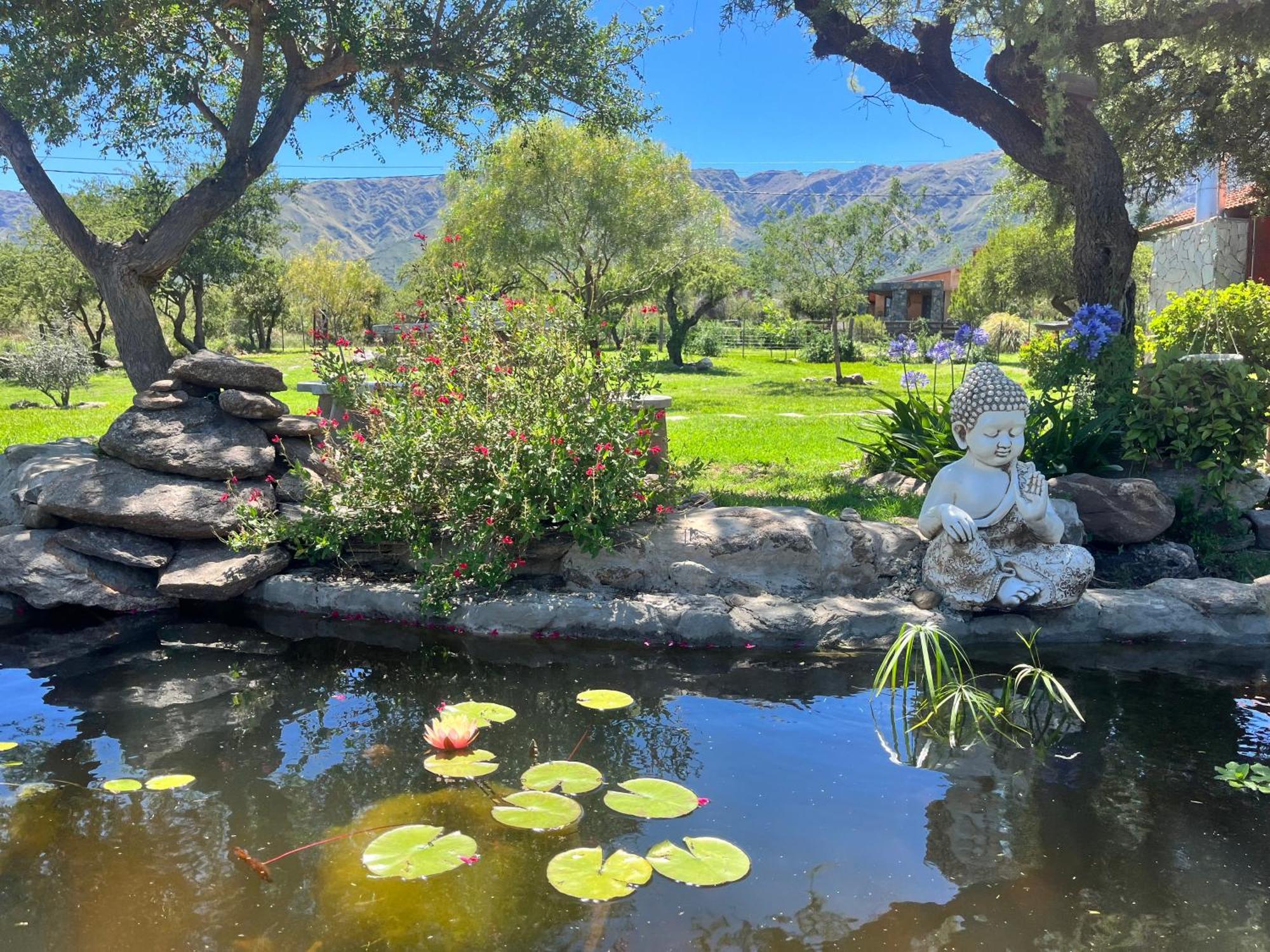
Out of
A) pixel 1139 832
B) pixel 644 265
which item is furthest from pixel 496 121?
pixel 644 265

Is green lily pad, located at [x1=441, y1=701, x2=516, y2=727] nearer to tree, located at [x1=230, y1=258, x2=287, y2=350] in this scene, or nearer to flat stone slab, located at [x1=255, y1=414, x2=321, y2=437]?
flat stone slab, located at [x1=255, y1=414, x2=321, y2=437]

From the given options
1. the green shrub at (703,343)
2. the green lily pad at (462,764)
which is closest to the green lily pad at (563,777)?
the green lily pad at (462,764)

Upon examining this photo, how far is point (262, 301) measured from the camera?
38906 millimetres

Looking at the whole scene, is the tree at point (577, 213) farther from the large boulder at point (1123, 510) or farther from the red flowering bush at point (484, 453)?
the large boulder at point (1123, 510)

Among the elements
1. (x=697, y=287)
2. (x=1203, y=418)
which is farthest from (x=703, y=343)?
(x=1203, y=418)

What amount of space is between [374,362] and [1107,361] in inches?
233

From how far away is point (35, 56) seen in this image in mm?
8172

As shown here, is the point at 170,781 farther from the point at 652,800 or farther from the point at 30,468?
the point at 30,468

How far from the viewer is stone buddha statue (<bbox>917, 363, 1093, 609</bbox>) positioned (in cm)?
511

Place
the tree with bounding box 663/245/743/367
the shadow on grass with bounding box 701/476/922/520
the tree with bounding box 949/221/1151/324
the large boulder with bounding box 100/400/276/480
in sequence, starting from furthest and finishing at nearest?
1. the tree with bounding box 949/221/1151/324
2. the tree with bounding box 663/245/743/367
3. the shadow on grass with bounding box 701/476/922/520
4. the large boulder with bounding box 100/400/276/480

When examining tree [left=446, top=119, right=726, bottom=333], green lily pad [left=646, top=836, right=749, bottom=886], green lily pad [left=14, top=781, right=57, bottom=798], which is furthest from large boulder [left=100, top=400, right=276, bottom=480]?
tree [left=446, top=119, right=726, bottom=333]

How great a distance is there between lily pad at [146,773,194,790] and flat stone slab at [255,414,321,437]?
3.41 meters

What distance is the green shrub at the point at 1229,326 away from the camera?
27.1 ft

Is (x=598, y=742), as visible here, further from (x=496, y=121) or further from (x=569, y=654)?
(x=496, y=121)
